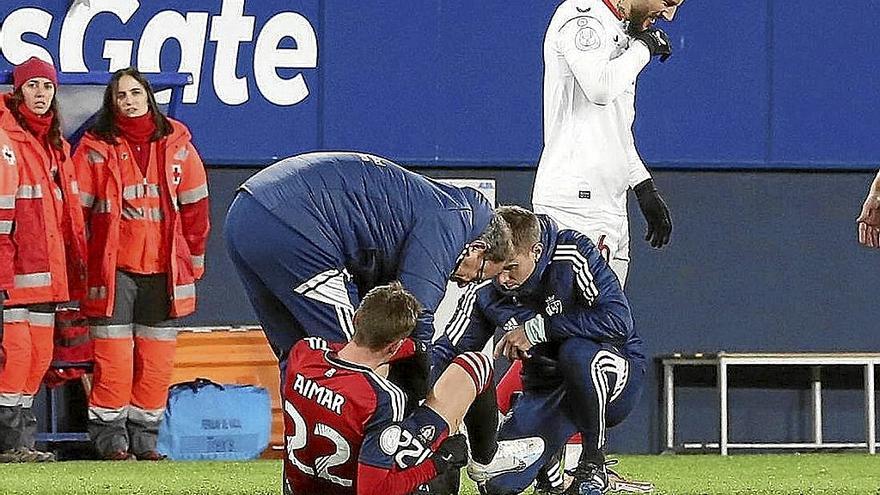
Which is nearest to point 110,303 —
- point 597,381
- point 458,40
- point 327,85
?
point 327,85

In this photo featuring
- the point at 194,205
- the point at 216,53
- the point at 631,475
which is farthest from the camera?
the point at 216,53

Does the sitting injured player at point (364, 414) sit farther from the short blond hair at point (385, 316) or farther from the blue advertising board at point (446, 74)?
the blue advertising board at point (446, 74)

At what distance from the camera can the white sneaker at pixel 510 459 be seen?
6.11m

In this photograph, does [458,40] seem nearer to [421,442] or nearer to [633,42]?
[633,42]

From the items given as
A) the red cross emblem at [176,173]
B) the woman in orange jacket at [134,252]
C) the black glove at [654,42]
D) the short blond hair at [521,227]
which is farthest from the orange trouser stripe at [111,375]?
the short blond hair at [521,227]

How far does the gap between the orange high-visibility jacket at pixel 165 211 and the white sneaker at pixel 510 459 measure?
308 centimetres

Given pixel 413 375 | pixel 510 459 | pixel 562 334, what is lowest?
pixel 510 459

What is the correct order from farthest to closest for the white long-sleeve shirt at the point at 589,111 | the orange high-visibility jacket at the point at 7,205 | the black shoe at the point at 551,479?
the orange high-visibility jacket at the point at 7,205, the white long-sleeve shirt at the point at 589,111, the black shoe at the point at 551,479

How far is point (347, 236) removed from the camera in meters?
5.21

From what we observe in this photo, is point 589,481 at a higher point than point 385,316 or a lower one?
Answer: lower

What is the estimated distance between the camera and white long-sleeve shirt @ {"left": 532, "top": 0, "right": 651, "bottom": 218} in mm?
7367

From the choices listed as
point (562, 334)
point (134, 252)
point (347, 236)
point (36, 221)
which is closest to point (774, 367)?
point (134, 252)

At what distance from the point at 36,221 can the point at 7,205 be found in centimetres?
18

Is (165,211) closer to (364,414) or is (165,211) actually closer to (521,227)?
(521,227)
